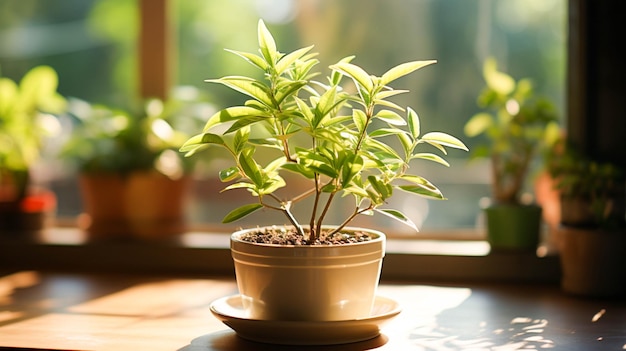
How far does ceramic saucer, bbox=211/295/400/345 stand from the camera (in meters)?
1.24

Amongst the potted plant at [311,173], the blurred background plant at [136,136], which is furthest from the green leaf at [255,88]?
the blurred background plant at [136,136]

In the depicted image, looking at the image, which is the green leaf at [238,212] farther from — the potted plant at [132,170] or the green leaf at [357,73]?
the potted plant at [132,170]

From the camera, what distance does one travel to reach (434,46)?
213cm

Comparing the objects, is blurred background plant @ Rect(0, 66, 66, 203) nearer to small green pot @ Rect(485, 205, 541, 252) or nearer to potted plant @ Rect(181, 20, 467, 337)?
potted plant @ Rect(181, 20, 467, 337)

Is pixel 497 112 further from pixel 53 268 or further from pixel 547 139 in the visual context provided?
pixel 53 268

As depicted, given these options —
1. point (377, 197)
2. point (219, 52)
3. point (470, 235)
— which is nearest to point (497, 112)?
point (470, 235)

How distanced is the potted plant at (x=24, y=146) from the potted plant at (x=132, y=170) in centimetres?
11

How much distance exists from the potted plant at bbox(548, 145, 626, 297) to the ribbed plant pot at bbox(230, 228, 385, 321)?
60cm

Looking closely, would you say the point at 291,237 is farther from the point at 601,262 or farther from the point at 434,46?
the point at 434,46

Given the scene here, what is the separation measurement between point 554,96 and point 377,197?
3.22 feet

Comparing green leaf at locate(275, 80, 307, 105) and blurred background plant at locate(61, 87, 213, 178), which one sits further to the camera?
blurred background plant at locate(61, 87, 213, 178)

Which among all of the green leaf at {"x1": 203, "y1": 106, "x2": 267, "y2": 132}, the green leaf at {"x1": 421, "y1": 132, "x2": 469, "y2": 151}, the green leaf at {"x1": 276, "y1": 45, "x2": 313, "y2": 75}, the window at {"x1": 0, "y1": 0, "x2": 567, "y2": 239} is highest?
the window at {"x1": 0, "y1": 0, "x2": 567, "y2": 239}

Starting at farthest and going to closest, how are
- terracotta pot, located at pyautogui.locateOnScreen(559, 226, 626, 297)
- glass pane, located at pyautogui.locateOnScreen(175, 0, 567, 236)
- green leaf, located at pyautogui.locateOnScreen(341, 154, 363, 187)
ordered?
glass pane, located at pyautogui.locateOnScreen(175, 0, 567, 236) → terracotta pot, located at pyautogui.locateOnScreen(559, 226, 626, 297) → green leaf, located at pyautogui.locateOnScreen(341, 154, 363, 187)

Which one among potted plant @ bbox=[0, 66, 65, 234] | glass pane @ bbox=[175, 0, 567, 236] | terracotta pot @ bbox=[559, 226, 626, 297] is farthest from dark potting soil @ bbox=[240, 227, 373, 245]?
potted plant @ bbox=[0, 66, 65, 234]
